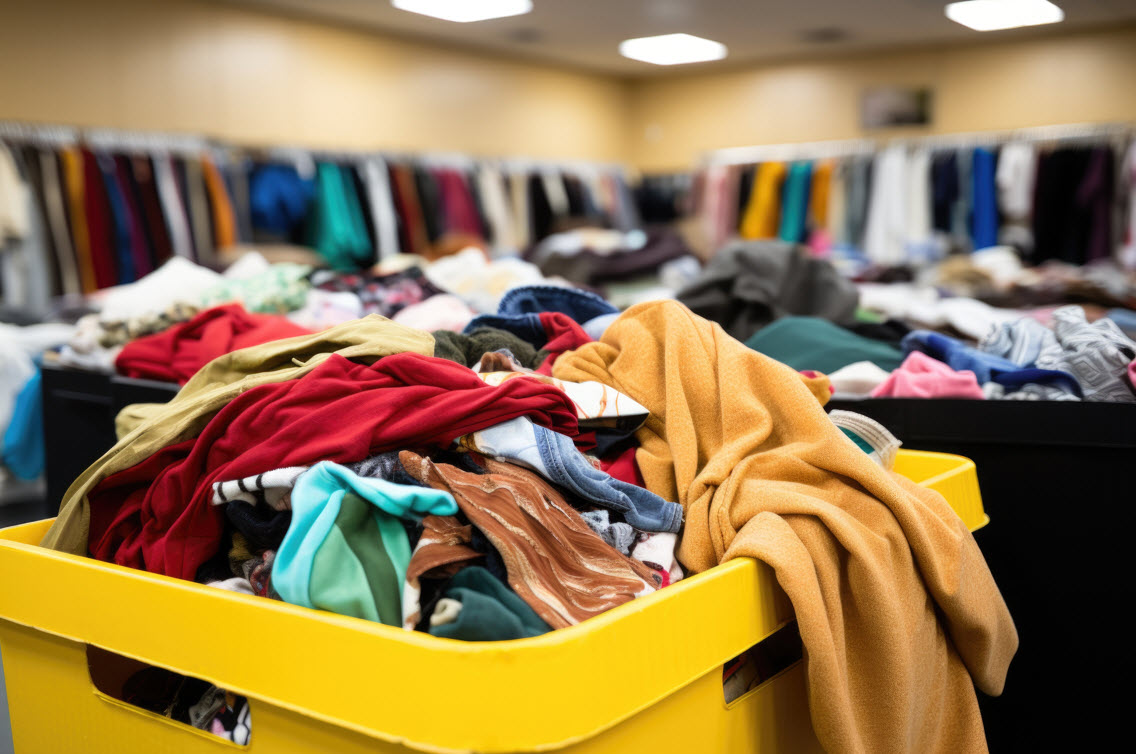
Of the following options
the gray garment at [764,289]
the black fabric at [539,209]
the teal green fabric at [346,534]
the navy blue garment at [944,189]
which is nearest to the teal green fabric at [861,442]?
the teal green fabric at [346,534]

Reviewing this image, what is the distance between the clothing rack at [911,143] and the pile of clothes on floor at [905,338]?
5146mm

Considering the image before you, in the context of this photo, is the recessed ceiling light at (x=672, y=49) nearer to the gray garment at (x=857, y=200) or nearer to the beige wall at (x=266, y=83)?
the beige wall at (x=266, y=83)

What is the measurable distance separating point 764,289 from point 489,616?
1.51 m

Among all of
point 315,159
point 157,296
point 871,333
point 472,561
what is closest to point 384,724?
point 472,561

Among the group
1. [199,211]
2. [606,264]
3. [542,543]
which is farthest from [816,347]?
[199,211]

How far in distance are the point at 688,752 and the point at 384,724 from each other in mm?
274

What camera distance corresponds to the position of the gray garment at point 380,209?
6.43 meters

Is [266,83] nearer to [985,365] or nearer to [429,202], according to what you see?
[429,202]

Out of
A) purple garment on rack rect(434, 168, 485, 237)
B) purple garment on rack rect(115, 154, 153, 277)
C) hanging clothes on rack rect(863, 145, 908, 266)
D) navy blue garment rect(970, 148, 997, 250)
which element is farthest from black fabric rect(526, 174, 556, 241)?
purple garment on rack rect(115, 154, 153, 277)

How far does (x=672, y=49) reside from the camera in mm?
7441

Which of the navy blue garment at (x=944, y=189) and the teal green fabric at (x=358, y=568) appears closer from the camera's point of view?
the teal green fabric at (x=358, y=568)

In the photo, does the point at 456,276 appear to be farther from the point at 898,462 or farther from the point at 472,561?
the point at 472,561

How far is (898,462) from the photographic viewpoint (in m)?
1.42

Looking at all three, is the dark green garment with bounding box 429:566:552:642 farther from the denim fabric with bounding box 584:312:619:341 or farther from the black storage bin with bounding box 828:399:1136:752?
the black storage bin with bounding box 828:399:1136:752
